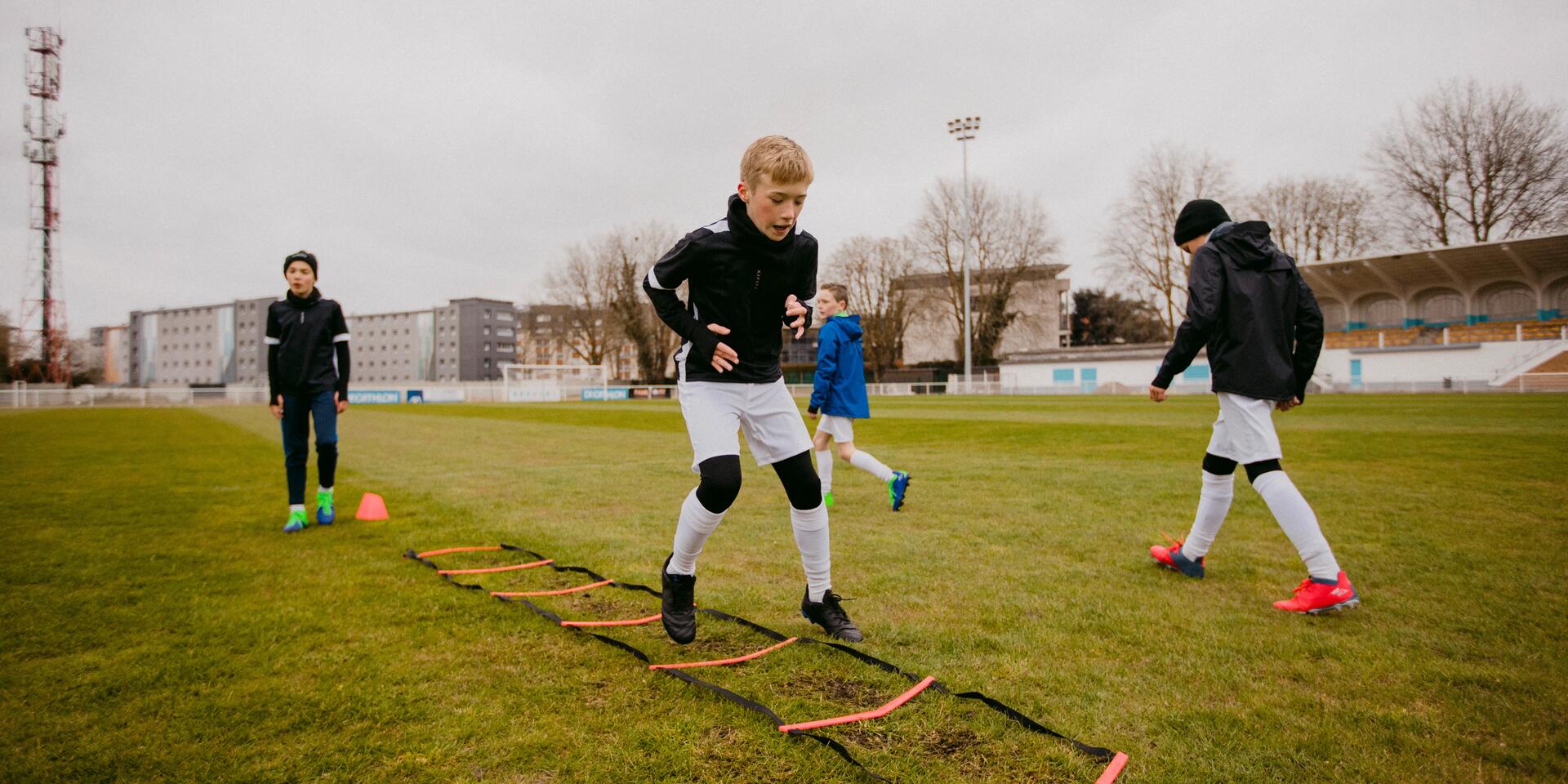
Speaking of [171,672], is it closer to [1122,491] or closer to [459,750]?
[459,750]

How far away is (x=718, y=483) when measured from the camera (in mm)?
3346

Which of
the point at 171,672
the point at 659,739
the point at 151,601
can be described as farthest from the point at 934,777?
the point at 151,601

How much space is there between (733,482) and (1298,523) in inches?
117

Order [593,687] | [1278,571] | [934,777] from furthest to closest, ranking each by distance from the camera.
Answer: [1278,571]
[593,687]
[934,777]

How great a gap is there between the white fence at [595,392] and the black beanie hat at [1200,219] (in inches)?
1398

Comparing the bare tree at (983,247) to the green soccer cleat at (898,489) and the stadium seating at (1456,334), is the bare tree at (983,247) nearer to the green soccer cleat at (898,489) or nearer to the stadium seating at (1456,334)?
the stadium seating at (1456,334)

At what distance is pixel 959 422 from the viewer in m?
19.5

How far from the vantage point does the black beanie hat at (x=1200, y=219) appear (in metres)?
4.44

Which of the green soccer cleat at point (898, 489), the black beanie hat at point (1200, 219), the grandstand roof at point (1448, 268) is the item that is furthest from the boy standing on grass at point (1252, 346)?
the grandstand roof at point (1448, 268)

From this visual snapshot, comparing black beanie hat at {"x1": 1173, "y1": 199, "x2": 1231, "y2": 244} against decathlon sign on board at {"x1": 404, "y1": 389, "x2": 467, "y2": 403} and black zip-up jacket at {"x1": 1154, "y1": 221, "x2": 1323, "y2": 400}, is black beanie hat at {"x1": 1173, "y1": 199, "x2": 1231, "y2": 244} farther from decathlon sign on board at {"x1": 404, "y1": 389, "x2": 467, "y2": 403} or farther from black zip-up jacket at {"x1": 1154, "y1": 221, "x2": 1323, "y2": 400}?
decathlon sign on board at {"x1": 404, "y1": 389, "x2": 467, "y2": 403}

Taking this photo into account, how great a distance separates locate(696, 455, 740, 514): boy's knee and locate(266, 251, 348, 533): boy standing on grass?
428 centimetres

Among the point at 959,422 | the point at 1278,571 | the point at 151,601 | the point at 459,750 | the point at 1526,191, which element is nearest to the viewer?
the point at 459,750

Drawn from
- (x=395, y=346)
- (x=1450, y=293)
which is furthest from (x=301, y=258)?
(x=395, y=346)

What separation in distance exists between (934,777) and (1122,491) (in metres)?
6.38
